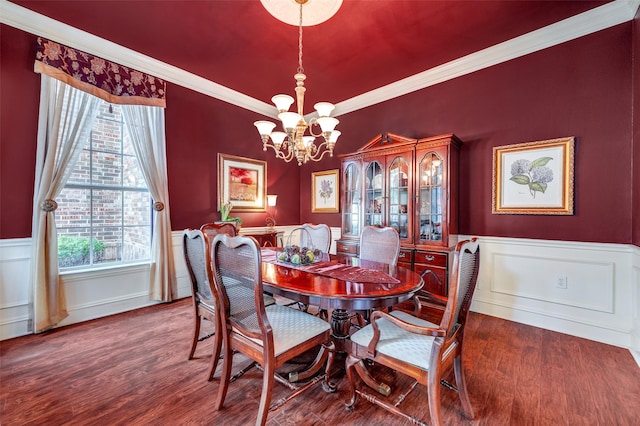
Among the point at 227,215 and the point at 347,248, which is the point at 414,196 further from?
the point at 227,215

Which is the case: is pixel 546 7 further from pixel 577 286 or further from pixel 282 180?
pixel 282 180

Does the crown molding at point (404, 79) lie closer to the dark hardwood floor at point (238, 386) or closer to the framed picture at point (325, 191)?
the framed picture at point (325, 191)

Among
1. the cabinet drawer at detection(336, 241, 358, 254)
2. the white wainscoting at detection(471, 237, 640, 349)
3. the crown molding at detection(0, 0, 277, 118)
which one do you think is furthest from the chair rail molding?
the crown molding at detection(0, 0, 277, 118)

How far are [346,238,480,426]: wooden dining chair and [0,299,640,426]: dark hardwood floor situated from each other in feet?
0.63

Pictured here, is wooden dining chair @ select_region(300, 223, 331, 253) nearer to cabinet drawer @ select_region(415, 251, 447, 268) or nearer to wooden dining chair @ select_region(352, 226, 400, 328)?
wooden dining chair @ select_region(352, 226, 400, 328)

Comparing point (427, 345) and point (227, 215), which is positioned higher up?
point (227, 215)

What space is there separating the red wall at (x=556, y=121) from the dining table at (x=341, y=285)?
6.15 feet

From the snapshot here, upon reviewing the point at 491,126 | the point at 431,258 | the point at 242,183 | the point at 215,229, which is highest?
the point at 491,126

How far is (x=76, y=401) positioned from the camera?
1664 millimetres

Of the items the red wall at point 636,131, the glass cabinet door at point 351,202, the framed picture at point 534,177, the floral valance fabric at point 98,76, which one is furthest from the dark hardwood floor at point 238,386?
the floral valance fabric at point 98,76

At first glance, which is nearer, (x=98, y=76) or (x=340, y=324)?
(x=340, y=324)

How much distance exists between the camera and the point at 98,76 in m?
2.85

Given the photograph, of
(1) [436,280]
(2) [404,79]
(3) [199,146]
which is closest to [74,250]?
(3) [199,146]

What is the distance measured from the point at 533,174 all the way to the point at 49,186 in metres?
4.84
